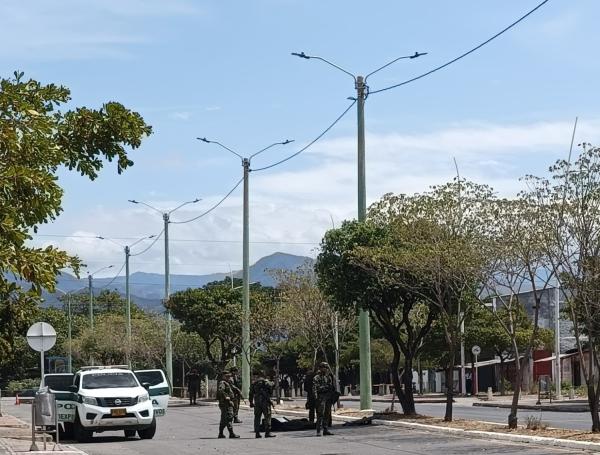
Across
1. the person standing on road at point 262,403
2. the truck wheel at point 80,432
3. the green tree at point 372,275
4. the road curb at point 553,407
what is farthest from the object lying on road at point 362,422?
the road curb at point 553,407

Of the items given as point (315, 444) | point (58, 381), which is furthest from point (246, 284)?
point (315, 444)

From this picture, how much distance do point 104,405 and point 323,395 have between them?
217 inches

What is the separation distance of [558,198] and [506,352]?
54.1 m

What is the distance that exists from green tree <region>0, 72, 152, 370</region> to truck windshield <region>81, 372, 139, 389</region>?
47.4 ft

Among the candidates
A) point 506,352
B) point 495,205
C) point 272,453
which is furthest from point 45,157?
point 506,352

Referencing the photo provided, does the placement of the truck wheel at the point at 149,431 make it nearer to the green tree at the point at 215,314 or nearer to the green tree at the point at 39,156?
the green tree at the point at 39,156

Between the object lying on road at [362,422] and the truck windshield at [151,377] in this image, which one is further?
the truck windshield at [151,377]

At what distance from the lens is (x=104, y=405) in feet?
93.8

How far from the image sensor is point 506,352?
2985 inches

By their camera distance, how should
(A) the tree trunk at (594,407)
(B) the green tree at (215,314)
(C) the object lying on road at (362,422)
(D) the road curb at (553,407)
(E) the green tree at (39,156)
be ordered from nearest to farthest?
(E) the green tree at (39,156) < (A) the tree trunk at (594,407) < (C) the object lying on road at (362,422) < (D) the road curb at (553,407) < (B) the green tree at (215,314)

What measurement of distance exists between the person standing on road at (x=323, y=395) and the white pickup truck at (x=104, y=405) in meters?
4.36

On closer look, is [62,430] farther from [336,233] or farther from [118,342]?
[118,342]

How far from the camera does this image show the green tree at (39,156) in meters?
12.2

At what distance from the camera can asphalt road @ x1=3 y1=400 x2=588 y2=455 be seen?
2205cm
